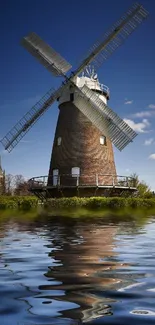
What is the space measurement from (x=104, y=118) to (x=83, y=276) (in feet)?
76.5

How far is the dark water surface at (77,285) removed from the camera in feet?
8.75

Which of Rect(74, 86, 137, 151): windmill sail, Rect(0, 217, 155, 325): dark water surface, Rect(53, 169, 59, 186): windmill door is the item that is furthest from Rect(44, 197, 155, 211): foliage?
Rect(0, 217, 155, 325): dark water surface

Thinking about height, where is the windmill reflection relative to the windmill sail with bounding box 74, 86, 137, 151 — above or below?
below

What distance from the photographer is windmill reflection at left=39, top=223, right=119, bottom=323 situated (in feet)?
9.30

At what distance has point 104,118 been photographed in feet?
88.4

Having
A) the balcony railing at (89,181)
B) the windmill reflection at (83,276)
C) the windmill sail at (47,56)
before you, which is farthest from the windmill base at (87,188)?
A: the windmill reflection at (83,276)

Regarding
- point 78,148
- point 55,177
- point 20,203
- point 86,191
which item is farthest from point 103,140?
point 20,203

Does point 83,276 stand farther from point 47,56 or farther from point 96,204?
point 47,56

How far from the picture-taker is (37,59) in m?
29.5

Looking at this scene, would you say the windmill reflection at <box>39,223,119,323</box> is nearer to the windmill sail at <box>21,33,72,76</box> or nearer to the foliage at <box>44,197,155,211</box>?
the foliage at <box>44,197,155,211</box>

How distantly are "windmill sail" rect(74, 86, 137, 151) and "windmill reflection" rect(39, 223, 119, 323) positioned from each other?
19.2 meters

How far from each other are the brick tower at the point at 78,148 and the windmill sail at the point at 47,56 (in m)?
1.75

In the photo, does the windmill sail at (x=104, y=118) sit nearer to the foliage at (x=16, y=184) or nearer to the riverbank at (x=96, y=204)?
the riverbank at (x=96, y=204)

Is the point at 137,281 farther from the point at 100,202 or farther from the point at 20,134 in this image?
the point at 20,134
